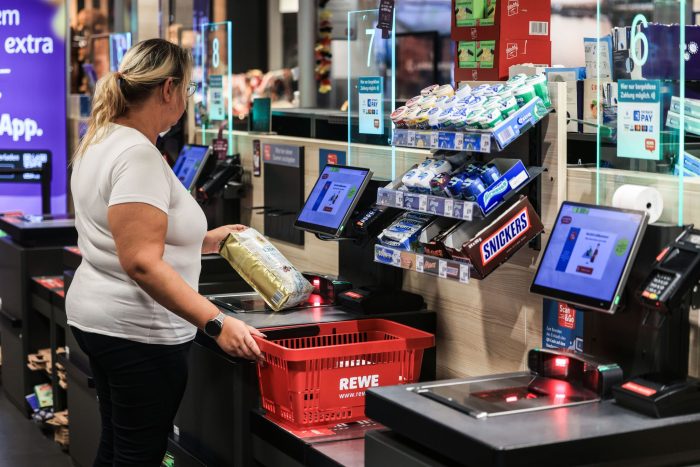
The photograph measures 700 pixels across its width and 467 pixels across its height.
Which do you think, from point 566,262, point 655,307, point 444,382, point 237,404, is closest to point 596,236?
point 566,262

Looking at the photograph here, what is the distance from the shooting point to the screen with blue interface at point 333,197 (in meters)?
3.33

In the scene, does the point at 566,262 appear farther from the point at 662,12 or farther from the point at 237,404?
the point at 237,404

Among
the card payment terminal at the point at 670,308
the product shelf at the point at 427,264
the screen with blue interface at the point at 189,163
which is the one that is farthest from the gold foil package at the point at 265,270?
the screen with blue interface at the point at 189,163

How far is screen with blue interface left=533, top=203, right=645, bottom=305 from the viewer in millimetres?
2250

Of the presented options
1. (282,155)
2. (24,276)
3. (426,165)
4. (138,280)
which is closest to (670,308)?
(426,165)

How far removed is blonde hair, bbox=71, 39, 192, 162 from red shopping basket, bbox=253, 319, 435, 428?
0.74m

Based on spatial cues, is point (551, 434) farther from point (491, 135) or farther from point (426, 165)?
point (426, 165)

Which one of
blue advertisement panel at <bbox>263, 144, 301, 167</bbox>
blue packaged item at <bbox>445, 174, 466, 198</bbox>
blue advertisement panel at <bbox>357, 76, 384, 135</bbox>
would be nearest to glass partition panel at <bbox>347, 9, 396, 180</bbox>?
blue advertisement panel at <bbox>357, 76, 384, 135</bbox>

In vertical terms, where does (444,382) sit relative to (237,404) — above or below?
above

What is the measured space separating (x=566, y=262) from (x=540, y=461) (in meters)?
0.56

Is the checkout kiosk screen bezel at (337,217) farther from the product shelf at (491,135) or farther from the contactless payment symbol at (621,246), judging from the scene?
the contactless payment symbol at (621,246)

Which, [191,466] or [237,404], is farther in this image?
[191,466]

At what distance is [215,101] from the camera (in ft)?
16.7

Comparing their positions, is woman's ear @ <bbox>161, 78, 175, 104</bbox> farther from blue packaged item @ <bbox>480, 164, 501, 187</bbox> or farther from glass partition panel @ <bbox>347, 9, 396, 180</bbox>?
glass partition panel @ <bbox>347, 9, 396, 180</bbox>
